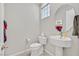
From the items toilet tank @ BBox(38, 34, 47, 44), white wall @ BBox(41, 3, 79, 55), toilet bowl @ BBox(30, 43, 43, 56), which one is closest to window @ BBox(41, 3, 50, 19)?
white wall @ BBox(41, 3, 79, 55)

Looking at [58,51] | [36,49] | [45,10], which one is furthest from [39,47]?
[45,10]

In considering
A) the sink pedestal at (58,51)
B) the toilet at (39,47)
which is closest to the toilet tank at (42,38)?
the toilet at (39,47)

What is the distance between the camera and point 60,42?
1.95 metres

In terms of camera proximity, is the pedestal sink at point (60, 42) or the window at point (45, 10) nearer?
the pedestal sink at point (60, 42)

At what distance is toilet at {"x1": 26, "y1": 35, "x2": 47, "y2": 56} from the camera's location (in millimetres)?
2020

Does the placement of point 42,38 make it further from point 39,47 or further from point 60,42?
point 60,42

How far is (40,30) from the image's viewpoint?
6.70 ft

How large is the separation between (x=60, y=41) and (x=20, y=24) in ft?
2.12

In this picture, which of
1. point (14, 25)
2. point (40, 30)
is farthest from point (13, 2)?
point (40, 30)

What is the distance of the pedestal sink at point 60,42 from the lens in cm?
194

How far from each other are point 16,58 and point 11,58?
0.07m

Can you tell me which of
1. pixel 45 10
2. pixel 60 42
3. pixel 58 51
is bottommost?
pixel 58 51

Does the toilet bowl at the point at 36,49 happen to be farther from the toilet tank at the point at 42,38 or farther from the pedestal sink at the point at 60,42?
the pedestal sink at the point at 60,42

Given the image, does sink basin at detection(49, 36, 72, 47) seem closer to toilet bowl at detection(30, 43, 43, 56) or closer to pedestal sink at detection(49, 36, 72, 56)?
pedestal sink at detection(49, 36, 72, 56)
